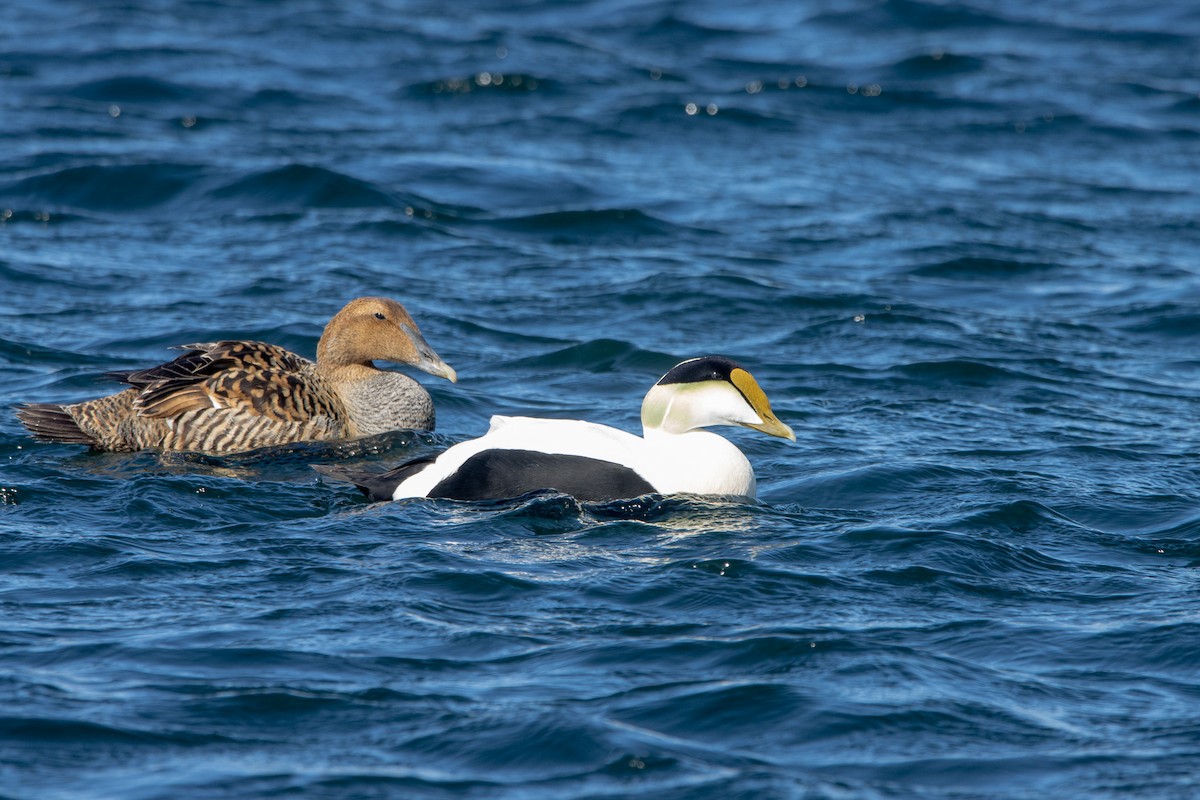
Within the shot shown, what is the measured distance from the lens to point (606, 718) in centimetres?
484

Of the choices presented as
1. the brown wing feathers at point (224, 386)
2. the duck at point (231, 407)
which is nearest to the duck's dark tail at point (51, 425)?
the duck at point (231, 407)

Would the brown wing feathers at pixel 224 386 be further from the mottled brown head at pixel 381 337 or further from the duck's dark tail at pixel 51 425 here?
the mottled brown head at pixel 381 337

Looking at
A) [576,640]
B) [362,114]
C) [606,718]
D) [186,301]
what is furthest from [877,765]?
[362,114]

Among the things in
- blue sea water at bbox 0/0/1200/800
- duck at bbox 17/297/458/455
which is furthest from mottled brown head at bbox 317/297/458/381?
blue sea water at bbox 0/0/1200/800

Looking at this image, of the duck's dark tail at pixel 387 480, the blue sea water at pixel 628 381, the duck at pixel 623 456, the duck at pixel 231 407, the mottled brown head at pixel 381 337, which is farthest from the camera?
the mottled brown head at pixel 381 337

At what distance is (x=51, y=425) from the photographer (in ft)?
25.3

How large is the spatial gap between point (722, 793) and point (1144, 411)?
17.5 ft

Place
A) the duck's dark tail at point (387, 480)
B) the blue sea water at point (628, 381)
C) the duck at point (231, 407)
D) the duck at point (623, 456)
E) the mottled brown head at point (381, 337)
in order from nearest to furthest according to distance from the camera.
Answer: the blue sea water at point (628, 381) < the duck at point (623, 456) < the duck's dark tail at point (387, 480) < the duck at point (231, 407) < the mottled brown head at point (381, 337)

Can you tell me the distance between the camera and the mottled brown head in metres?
8.29

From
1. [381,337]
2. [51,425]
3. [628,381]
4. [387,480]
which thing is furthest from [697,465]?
[51,425]

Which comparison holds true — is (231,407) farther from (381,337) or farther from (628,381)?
(628,381)

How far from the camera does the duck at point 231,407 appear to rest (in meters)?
7.67

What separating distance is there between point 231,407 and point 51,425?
2.75 feet

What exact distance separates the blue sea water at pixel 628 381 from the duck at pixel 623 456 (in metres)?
0.11
